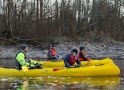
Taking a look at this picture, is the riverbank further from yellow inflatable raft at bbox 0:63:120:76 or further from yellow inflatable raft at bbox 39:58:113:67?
yellow inflatable raft at bbox 0:63:120:76

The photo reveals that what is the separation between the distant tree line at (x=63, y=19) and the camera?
2792cm

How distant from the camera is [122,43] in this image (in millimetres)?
30234

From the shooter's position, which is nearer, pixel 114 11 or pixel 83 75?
pixel 83 75

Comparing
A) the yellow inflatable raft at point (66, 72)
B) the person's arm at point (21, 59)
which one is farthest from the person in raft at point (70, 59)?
the person's arm at point (21, 59)

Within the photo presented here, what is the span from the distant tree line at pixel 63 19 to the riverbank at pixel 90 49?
3.83 ft

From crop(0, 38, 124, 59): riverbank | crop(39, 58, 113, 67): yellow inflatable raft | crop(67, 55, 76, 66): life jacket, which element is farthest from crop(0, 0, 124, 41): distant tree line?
crop(67, 55, 76, 66): life jacket

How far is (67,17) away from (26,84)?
20.2 metres

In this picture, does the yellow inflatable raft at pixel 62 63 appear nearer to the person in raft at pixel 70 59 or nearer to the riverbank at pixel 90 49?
the person in raft at pixel 70 59

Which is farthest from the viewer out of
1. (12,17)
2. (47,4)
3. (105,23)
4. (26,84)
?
(105,23)

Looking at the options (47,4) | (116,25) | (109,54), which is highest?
(47,4)

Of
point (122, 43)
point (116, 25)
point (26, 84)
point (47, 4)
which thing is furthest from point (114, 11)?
point (26, 84)

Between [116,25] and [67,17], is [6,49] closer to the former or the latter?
[67,17]

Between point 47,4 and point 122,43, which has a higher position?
point 47,4

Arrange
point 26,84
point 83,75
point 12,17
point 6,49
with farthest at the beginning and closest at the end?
point 12,17
point 6,49
point 83,75
point 26,84
